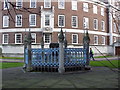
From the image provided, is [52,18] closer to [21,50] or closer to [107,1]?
[21,50]

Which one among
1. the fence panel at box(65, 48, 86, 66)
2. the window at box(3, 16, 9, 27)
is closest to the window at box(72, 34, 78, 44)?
the window at box(3, 16, 9, 27)

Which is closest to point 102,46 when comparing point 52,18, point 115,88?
point 52,18

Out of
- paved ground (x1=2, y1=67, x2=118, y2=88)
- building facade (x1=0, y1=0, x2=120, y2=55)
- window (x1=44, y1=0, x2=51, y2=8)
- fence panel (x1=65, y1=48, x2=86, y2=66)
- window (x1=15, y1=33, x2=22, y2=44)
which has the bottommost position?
paved ground (x1=2, y1=67, x2=118, y2=88)

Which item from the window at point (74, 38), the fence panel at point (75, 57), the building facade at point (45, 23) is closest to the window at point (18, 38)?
the building facade at point (45, 23)

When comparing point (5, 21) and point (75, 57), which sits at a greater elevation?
point (5, 21)

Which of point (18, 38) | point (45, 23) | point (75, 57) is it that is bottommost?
point (75, 57)

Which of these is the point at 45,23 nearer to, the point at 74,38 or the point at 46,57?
the point at 74,38

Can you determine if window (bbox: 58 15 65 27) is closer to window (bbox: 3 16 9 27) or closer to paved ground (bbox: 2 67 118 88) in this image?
window (bbox: 3 16 9 27)

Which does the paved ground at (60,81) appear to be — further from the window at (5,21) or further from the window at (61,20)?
the window at (5,21)

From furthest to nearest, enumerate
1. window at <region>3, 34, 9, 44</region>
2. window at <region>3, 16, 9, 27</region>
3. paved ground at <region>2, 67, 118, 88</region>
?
window at <region>3, 16, 9, 27</region>
window at <region>3, 34, 9, 44</region>
paved ground at <region>2, 67, 118, 88</region>

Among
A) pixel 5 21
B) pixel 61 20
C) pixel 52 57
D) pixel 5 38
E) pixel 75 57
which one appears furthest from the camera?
pixel 5 21

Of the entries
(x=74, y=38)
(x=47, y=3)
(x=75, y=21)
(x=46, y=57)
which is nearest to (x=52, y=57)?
(x=46, y=57)

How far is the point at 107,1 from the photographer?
2098 inches

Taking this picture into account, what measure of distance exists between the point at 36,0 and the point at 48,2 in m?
2.90
